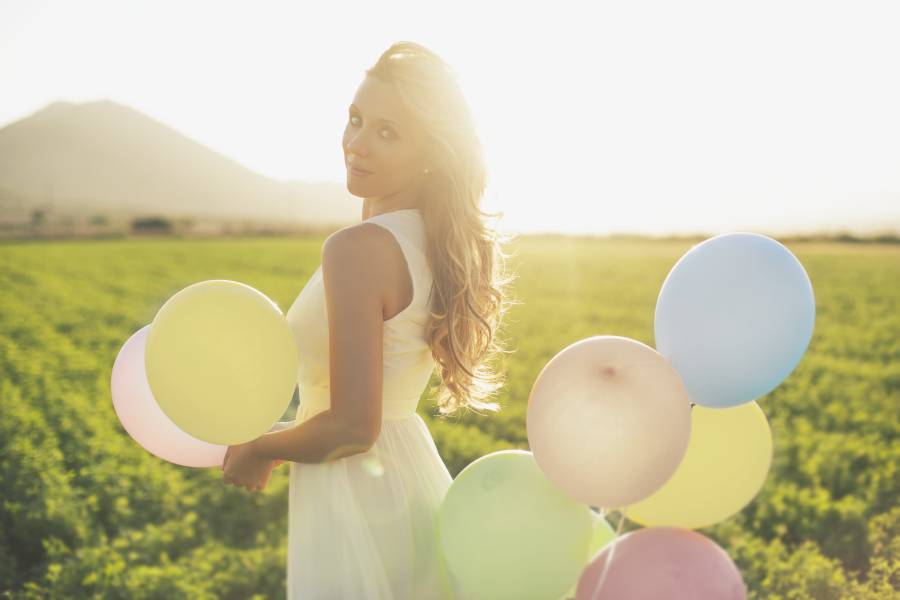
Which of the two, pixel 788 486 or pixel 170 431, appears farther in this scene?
pixel 788 486

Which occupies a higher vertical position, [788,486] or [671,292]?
[671,292]

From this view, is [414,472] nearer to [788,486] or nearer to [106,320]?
[788,486]

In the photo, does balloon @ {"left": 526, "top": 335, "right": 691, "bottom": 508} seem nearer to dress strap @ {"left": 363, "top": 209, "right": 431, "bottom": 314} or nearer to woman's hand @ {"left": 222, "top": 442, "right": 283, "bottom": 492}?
dress strap @ {"left": 363, "top": 209, "right": 431, "bottom": 314}

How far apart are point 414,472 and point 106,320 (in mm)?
13309

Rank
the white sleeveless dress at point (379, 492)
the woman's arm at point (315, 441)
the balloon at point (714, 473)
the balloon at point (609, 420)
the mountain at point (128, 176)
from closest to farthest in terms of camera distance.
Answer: the balloon at point (609, 420) < the woman's arm at point (315, 441) < the white sleeveless dress at point (379, 492) < the balloon at point (714, 473) < the mountain at point (128, 176)

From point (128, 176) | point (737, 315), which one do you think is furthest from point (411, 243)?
point (128, 176)

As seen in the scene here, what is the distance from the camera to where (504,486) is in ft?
5.52

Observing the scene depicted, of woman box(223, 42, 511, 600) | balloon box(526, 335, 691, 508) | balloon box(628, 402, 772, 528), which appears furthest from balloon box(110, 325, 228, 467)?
balloon box(628, 402, 772, 528)

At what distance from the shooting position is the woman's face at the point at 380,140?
1824 mm

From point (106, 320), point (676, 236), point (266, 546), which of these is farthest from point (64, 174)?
point (266, 546)

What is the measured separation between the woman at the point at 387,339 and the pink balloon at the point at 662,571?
0.37m

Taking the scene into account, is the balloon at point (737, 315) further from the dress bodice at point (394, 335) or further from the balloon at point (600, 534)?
the dress bodice at point (394, 335)

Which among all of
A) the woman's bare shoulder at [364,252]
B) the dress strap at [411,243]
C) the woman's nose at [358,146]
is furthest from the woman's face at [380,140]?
the woman's bare shoulder at [364,252]

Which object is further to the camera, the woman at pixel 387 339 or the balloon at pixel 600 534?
the balloon at pixel 600 534
